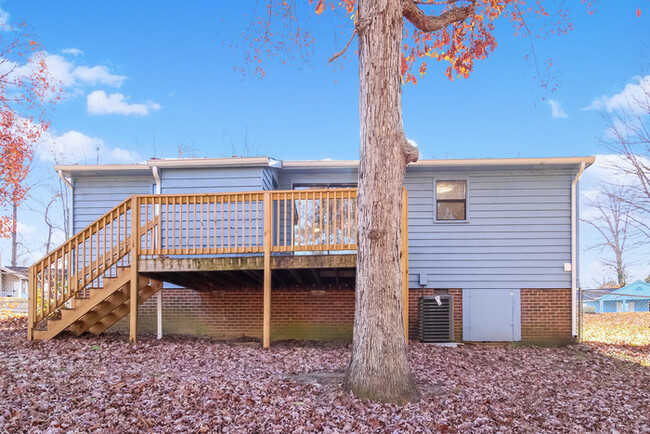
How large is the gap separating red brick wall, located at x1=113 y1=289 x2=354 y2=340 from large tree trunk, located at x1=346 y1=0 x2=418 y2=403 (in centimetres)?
506

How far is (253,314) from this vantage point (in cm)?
1092

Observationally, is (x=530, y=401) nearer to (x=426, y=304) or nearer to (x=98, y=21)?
(x=426, y=304)

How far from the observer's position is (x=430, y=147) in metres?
15.2

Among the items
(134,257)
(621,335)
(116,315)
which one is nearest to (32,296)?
(116,315)

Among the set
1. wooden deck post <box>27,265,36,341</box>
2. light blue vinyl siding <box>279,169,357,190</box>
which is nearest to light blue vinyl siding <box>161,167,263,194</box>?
light blue vinyl siding <box>279,169,357,190</box>

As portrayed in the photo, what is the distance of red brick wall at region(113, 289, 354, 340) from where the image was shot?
1085cm

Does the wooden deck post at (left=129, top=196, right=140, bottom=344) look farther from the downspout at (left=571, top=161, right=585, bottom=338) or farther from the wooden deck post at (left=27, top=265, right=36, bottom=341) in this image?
the downspout at (left=571, top=161, right=585, bottom=338)

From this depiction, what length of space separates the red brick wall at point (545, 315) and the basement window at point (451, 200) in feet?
7.10

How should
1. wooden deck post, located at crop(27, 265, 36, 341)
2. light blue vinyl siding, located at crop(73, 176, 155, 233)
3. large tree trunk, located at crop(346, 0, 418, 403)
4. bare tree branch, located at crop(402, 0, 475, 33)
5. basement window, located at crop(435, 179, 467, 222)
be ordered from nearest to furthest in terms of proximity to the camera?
large tree trunk, located at crop(346, 0, 418, 403) → bare tree branch, located at crop(402, 0, 475, 33) → wooden deck post, located at crop(27, 265, 36, 341) → basement window, located at crop(435, 179, 467, 222) → light blue vinyl siding, located at crop(73, 176, 155, 233)

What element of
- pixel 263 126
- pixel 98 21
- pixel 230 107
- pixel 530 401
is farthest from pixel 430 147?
pixel 98 21

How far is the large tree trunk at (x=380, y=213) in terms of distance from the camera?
563 centimetres

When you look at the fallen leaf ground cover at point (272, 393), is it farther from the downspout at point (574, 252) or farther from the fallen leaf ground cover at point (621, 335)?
the downspout at point (574, 252)

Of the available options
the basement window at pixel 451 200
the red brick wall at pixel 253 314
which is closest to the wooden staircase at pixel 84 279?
the red brick wall at pixel 253 314

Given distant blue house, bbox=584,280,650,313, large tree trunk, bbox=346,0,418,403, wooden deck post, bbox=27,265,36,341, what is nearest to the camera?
large tree trunk, bbox=346,0,418,403
